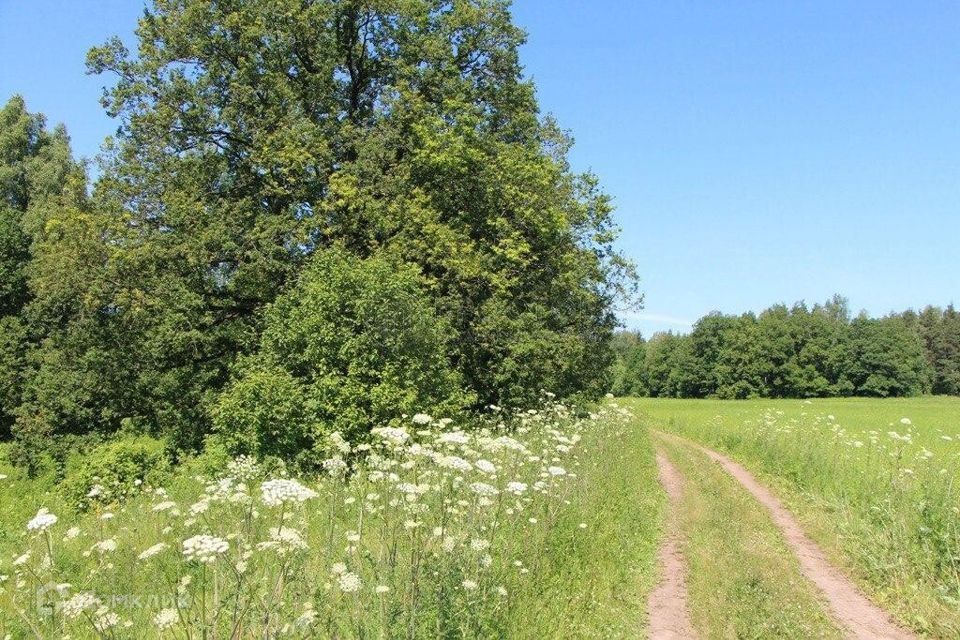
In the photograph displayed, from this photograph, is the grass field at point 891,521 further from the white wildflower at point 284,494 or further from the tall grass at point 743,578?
the white wildflower at point 284,494

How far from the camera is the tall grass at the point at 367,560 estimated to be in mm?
3980

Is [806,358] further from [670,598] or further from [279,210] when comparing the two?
[670,598]

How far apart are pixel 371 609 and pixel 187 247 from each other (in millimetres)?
17586

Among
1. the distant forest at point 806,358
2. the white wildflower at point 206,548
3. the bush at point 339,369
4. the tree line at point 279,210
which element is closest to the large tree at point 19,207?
the tree line at point 279,210

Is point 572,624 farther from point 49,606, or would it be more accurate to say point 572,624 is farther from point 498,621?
point 49,606

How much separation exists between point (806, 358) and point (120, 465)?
10354 cm

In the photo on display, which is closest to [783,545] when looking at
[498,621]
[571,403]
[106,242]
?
[498,621]

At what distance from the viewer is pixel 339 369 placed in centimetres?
1642

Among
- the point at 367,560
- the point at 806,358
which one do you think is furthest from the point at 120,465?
the point at 806,358

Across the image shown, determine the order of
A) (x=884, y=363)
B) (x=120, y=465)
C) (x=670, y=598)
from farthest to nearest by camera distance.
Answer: (x=884, y=363), (x=120, y=465), (x=670, y=598)

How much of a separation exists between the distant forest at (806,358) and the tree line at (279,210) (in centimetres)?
7799

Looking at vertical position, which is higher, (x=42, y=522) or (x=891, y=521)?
(x=42, y=522)

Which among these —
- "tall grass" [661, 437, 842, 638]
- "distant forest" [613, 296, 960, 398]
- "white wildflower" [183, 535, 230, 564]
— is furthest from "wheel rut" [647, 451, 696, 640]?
"distant forest" [613, 296, 960, 398]

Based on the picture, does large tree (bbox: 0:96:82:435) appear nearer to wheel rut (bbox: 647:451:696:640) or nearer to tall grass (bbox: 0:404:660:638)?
tall grass (bbox: 0:404:660:638)
